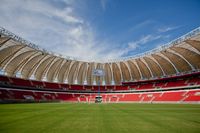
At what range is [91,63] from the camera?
66188 mm

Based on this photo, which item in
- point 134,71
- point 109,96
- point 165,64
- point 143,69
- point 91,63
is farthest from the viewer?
point 109,96

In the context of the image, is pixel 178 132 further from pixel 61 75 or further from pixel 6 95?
pixel 61 75

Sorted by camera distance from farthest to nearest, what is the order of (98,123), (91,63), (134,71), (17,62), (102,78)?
(102,78)
(91,63)
(134,71)
(17,62)
(98,123)

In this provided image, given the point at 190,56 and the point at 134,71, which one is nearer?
A: the point at 190,56

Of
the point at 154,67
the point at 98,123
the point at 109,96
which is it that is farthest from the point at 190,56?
the point at 98,123

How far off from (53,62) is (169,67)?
46.7 meters

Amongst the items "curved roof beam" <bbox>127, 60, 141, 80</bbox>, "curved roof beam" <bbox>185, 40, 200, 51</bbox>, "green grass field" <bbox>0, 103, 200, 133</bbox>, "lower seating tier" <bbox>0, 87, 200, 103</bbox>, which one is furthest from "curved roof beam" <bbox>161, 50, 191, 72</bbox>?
"green grass field" <bbox>0, 103, 200, 133</bbox>

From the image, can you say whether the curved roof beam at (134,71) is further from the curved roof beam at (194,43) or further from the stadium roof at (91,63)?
the curved roof beam at (194,43)

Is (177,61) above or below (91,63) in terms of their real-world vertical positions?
below

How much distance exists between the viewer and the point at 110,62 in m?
64.6

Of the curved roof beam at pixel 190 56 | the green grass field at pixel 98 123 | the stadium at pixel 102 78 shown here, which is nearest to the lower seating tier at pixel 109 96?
the stadium at pixel 102 78

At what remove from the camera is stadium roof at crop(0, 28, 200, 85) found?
38781 mm

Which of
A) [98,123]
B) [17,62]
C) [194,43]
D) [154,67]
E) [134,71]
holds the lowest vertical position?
[98,123]

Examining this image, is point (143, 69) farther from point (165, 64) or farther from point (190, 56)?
point (190, 56)
